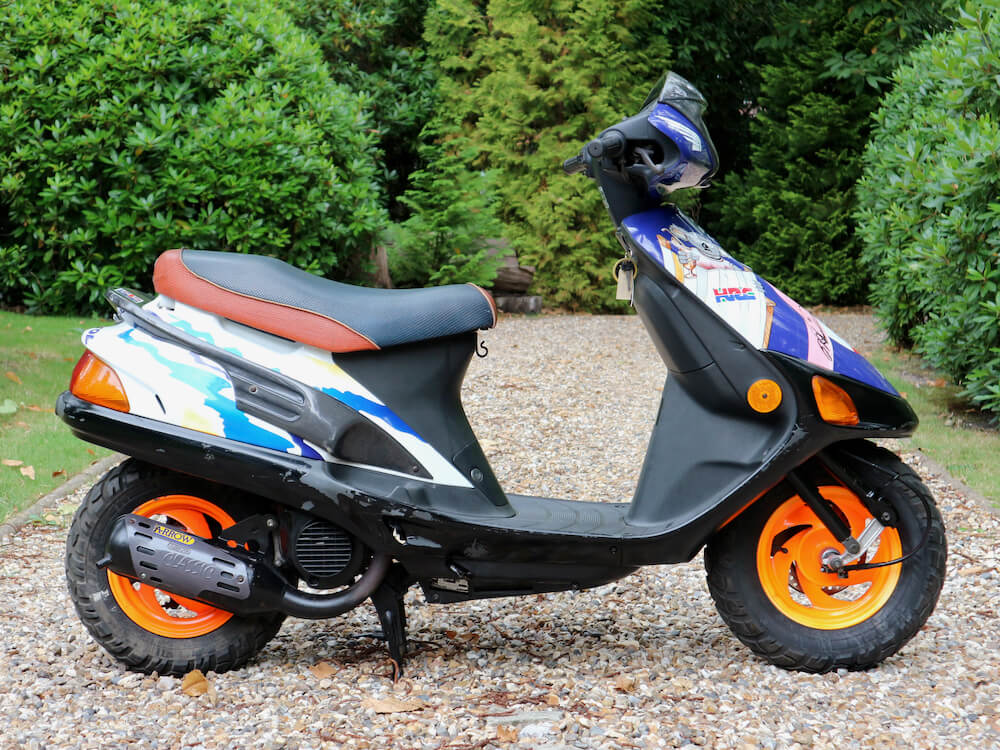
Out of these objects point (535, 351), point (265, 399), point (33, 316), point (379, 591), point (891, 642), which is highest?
point (265, 399)

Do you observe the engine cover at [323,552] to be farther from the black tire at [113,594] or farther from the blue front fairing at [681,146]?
the blue front fairing at [681,146]

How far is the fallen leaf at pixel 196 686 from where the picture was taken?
245 cm

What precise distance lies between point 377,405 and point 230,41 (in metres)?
5.94

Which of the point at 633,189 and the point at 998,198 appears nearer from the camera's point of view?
the point at 633,189

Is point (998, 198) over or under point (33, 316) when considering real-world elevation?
over

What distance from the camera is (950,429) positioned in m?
5.35

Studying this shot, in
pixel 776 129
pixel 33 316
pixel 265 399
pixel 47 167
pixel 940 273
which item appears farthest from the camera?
pixel 776 129

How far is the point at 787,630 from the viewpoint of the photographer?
255cm

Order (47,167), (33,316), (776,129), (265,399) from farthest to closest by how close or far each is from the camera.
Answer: (776,129), (33,316), (47,167), (265,399)

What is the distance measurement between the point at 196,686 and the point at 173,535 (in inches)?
13.8

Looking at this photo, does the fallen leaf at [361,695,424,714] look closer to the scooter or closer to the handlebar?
the scooter

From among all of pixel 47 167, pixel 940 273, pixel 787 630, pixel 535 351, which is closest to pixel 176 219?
pixel 47 167

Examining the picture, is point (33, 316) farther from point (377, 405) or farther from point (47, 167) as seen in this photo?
point (377, 405)

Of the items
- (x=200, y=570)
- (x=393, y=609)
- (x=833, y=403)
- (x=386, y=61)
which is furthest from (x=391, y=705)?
(x=386, y=61)
